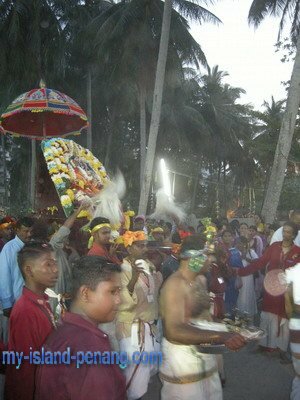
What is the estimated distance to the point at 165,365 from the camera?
3.02 metres

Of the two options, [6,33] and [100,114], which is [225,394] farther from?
[100,114]

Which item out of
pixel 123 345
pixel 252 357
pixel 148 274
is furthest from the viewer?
pixel 252 357

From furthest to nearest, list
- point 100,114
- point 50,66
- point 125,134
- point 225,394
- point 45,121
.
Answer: point 125,134
point 100,114
point 50,66
point 45,121
point 225,394

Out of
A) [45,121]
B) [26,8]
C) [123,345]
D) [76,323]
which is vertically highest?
[26,8]

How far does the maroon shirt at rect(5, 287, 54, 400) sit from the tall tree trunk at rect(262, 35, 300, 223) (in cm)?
1318

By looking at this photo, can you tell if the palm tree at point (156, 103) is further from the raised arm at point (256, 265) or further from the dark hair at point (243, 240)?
the raised arm at point (256, 265)

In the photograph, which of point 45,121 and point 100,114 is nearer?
point 45,121

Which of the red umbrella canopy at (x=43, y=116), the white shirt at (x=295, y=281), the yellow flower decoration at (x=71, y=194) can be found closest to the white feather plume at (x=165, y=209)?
the red umbrella canopy at (x=43, y=116)

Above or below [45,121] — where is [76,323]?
below

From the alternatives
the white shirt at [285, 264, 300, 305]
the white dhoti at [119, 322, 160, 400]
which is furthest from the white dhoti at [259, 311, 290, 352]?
the white dhoti at [119, 322, 160, 400]

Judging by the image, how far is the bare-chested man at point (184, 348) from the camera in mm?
2818

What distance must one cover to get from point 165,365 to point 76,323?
1274mm

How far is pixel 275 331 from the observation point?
235 inches

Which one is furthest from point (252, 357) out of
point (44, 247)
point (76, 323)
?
point (76, 323)
